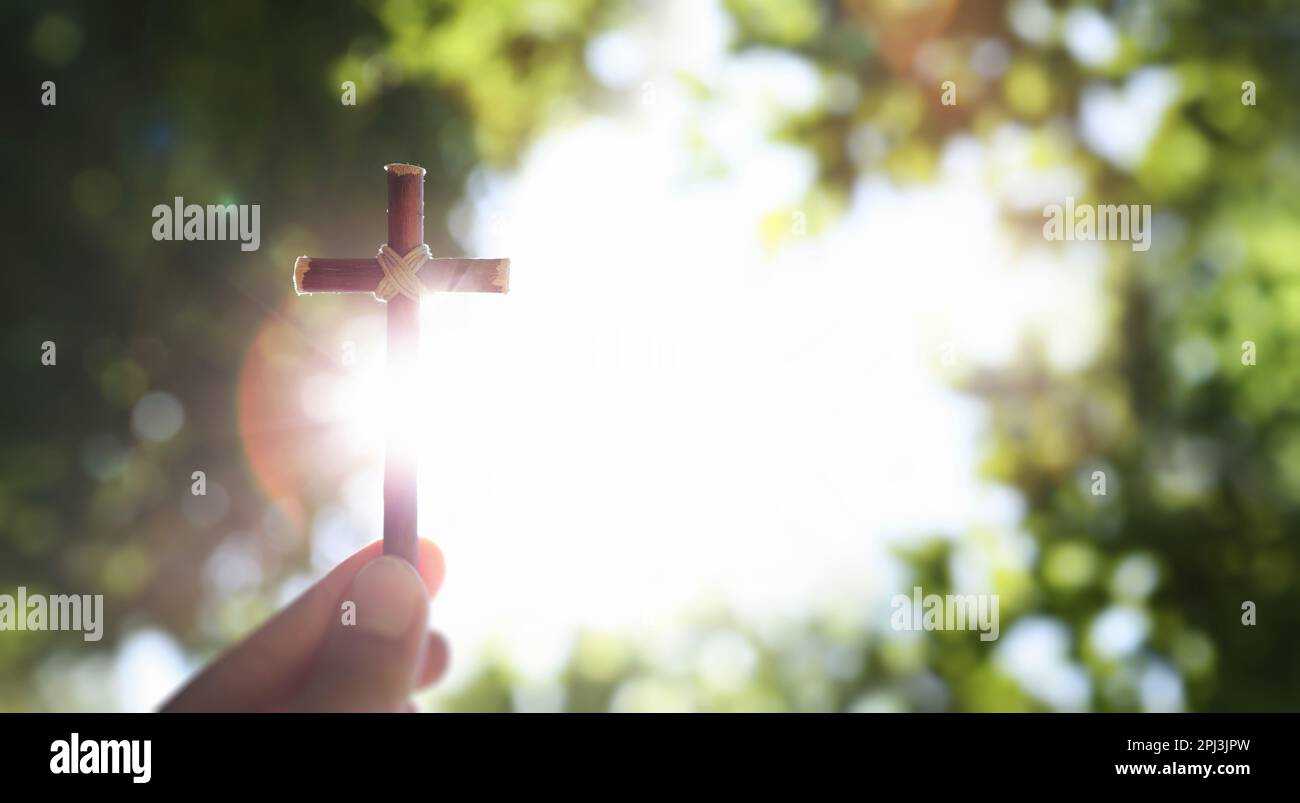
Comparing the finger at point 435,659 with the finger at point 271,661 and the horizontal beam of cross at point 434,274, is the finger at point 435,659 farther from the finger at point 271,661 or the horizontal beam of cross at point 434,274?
the horizontal beam of cross at point 434,274

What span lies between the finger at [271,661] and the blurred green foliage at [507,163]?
279 inches

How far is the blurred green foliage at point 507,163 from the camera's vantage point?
9.29m

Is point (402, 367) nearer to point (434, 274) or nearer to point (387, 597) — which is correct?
point (434, 274)

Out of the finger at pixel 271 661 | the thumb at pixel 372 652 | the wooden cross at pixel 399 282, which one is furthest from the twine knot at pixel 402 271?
the thumb at pixel 372 652

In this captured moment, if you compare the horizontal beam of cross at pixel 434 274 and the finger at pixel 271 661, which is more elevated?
the horizontal beam of cross at pixel 434 274

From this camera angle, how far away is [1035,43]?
32.8 feet

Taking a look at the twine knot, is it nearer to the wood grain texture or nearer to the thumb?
the wood grain texture

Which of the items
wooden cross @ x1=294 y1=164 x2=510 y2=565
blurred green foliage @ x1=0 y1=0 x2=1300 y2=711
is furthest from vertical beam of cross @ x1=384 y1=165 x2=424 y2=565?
blurred green foliage @ x1=0 y1=0 x2=1300 y2=711

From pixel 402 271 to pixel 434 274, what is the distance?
12 cm

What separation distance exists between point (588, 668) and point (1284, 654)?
25.6ft
